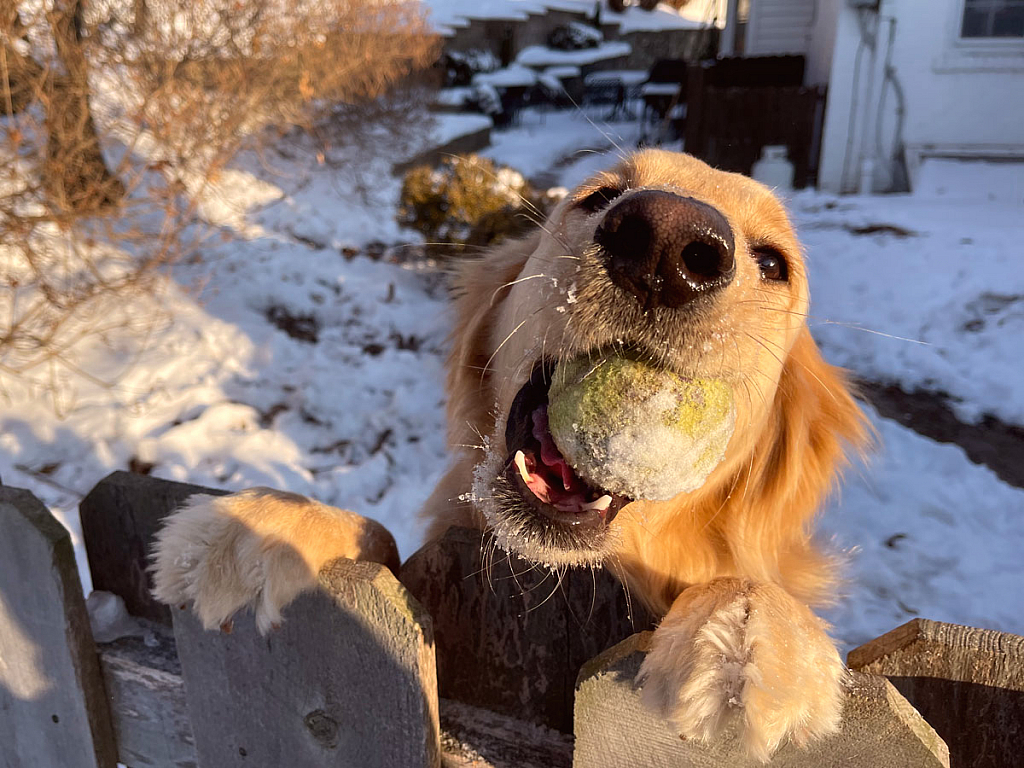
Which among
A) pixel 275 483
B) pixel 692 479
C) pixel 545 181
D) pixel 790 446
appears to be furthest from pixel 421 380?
pixel 545 181

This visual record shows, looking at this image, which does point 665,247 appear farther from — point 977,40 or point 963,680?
point 977,40

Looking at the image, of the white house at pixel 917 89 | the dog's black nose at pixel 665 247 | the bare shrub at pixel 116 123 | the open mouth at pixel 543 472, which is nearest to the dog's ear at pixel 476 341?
the open mouth at pixel 543 472

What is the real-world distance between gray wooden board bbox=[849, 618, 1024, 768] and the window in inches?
453

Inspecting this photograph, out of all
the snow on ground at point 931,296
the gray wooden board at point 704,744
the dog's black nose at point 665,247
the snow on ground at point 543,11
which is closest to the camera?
the gray wooden board at point 704,744

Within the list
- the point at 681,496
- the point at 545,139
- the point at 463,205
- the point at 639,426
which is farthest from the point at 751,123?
the point at 639,426

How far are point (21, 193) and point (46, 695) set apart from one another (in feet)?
11.9

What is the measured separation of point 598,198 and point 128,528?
1316mm

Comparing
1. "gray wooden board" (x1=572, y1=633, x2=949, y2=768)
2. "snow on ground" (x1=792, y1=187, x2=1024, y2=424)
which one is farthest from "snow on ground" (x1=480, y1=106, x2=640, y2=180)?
"gray wooden board" (x1=572, y1=633, x2=949, y2=768)

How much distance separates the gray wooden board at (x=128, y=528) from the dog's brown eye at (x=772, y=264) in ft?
4.36

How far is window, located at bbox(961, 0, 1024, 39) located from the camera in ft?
→ 31.6

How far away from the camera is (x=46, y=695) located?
61.0 inches

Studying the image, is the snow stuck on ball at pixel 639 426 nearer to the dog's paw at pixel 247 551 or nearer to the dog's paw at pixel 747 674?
the dog's paw at pixel 747 674

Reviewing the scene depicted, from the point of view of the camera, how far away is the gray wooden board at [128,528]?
1527mm

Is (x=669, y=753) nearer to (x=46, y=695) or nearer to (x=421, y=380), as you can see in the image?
(x=46, y=695)
